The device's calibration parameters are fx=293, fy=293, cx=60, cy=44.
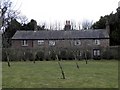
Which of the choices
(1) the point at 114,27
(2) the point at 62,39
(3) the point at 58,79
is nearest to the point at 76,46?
(2) the point at 62,39

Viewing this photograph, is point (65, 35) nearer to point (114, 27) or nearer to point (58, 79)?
point (114, 27)

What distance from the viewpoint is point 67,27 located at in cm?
7538

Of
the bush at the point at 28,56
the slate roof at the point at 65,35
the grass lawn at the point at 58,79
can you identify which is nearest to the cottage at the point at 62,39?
the slate roof at the point at 65,35

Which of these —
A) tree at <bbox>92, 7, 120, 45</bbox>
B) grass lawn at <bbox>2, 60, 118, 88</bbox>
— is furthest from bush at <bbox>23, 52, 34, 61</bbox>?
grass lawn at <bbox>2, 60, 118, 88</bbox>

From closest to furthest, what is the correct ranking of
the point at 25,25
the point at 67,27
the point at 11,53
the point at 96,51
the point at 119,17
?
the point at 11,53 < the point at 96,51 < the point at 119,17 < the point at 67,27 < the point at 25,25

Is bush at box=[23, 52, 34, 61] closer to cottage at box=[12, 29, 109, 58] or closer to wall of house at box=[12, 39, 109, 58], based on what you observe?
wall of house at box=[12, 39, 109, 58]

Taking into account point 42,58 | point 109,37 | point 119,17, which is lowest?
point 42,58

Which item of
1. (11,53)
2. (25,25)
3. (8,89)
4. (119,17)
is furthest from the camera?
(25,25)

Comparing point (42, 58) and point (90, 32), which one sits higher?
point (90, 32)

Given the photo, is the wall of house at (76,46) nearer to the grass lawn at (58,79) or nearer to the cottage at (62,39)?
the cottage at (62,39)

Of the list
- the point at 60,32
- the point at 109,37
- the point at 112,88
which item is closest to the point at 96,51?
the point at 109,37

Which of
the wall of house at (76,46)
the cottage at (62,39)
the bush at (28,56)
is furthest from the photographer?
the cottage at (62,39)

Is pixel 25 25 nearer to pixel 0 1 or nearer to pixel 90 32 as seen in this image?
pixel 90 32

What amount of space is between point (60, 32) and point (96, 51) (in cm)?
1248
